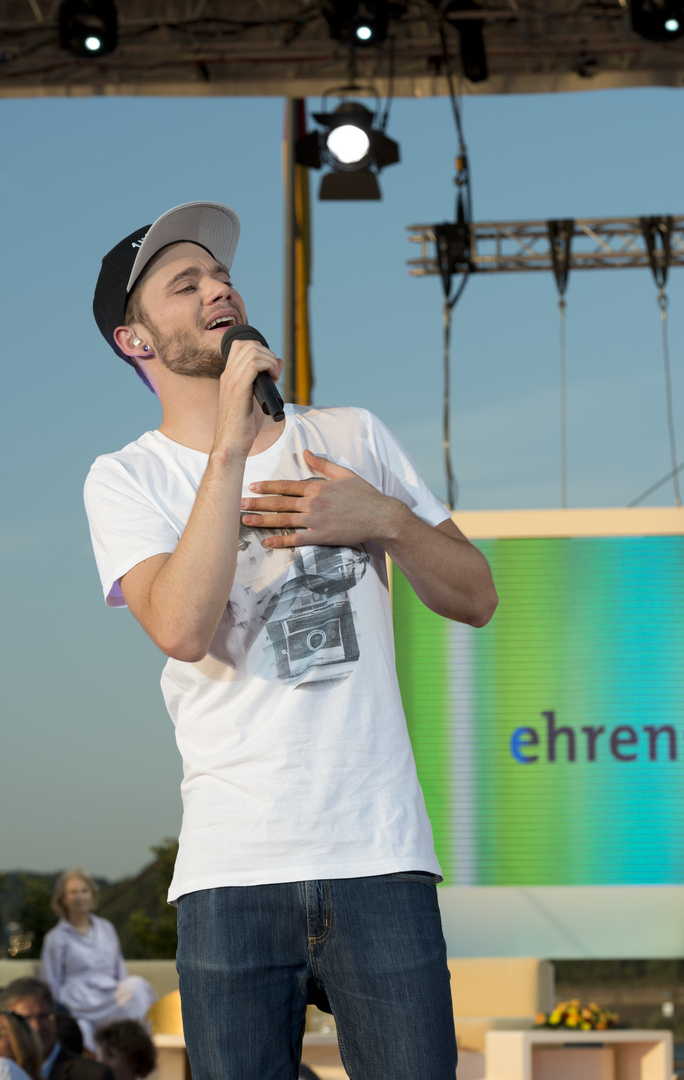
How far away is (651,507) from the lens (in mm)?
4137

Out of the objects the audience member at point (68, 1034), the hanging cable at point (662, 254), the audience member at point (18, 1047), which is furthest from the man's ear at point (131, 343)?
the hanging cable at point (662, 254)

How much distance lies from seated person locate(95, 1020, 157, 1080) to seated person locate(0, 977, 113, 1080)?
0.23 m

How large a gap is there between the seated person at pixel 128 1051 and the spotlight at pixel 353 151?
3490 mm

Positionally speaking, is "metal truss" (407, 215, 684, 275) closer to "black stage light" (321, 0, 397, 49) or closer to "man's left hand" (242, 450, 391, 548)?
"black stage light" (321, 0, 397, 49)

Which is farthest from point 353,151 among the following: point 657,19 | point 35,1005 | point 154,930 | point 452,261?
point 154,930

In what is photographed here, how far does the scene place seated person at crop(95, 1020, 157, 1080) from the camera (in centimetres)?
407

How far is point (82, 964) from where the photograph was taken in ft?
18.6

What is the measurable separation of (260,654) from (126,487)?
25 centimetres

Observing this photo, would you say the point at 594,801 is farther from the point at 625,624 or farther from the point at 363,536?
the point at 363,536

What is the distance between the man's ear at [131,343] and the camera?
1.38 meters

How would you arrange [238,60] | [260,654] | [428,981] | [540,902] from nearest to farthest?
[428,981], [260,654], [540,902], [238,60]

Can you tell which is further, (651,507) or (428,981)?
(651,507)

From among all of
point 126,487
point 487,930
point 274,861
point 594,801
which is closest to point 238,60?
point 594,801

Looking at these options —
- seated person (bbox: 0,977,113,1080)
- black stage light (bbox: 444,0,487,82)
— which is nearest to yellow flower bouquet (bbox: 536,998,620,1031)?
seated person (bbox: 0,977,113,1080)
